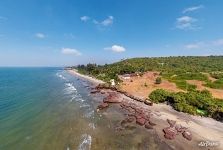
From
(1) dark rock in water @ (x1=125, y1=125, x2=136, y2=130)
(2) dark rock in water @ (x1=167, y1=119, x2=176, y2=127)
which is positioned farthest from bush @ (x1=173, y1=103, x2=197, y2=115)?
(1) dark rock in water @ (x1=125, y1=125, x2=136, y2=130)

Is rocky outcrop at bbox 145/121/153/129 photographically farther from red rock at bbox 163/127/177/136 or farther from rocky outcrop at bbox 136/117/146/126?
red rock at bbox 163/127/177/136

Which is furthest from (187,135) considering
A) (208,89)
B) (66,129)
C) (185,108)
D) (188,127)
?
(208,89)

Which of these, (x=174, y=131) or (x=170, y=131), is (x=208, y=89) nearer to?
(x=174, y=131)

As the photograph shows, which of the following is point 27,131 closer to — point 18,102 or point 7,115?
point 7,115

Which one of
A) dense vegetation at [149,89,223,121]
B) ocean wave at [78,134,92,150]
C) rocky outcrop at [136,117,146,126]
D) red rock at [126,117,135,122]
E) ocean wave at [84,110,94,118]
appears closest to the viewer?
ocean wave at [78,134,92,150]

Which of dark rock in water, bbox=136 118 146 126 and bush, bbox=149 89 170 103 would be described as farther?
bush, bbox=149 89 170 103

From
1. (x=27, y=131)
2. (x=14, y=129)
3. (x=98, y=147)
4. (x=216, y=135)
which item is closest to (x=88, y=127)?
(x=98, y=147)

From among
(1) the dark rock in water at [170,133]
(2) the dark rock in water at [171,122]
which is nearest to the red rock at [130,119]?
(2) the dark rock in water at [171,122]
